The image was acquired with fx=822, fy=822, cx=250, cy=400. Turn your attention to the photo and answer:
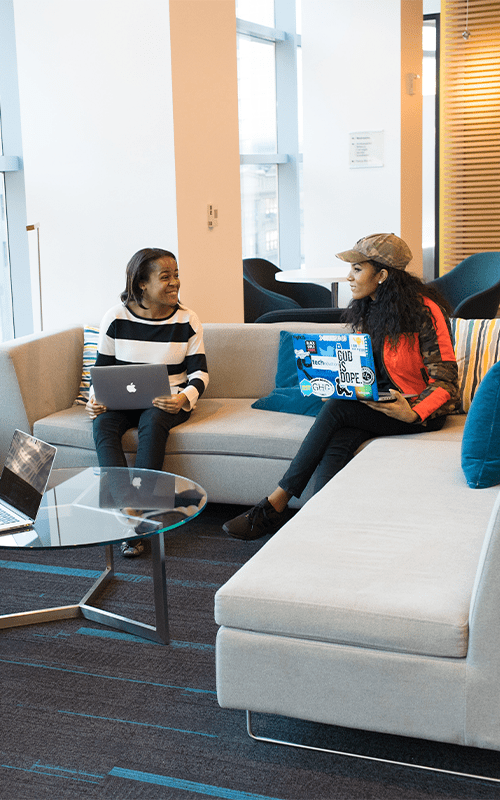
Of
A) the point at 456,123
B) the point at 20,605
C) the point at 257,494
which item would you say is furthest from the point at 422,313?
the point at 456,123

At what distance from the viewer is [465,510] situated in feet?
7.72

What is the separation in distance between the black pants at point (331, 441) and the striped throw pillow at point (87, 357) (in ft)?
4.26

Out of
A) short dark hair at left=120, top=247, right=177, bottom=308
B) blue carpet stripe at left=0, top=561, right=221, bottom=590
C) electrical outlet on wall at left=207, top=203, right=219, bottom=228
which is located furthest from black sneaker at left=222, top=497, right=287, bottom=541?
electrical outlet on wall at left=207, top=203, right=219, bottom=228

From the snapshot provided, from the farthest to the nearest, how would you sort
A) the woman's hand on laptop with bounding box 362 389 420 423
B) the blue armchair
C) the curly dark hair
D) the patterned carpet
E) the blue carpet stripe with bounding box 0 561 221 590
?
the blue armchair < the curly dark hair < the woman's hand on laptop with bounding box 362 389 420 423 < the blue carpet stripe with bounding box 0 561 221 590 < the patterned carpet

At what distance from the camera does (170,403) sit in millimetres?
3514

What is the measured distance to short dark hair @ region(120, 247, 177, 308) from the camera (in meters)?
3.63

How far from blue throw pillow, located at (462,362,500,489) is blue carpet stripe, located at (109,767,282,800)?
3.82 ft

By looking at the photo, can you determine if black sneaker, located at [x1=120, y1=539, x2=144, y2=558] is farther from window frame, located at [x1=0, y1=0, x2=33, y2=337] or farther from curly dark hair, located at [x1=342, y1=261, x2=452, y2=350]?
window frame, located at [x1=0, y1=0, x2=33, y2=337]

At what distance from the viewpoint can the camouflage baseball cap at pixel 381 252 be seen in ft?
10.9

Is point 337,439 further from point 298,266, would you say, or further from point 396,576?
point 298,266

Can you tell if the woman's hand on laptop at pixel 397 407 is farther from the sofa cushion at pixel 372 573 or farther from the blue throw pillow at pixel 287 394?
the sofa cushion at pixel 372 573

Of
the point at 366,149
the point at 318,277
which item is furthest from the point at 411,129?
→ the point at 318,277

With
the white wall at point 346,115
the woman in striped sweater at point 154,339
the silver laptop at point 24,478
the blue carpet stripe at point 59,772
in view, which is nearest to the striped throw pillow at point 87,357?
the woman in striped sweater at point 154,339

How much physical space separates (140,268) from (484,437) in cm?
180
